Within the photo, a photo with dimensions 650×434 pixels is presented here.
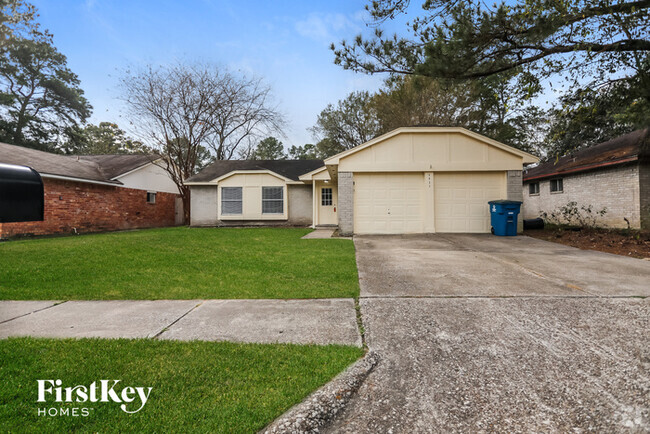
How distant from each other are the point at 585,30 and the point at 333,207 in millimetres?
10484

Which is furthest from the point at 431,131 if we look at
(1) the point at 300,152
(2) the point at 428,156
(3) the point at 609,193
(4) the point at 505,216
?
(1) the point at 300,152

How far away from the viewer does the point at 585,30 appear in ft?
21.6

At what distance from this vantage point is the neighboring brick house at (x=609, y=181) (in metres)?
9.59

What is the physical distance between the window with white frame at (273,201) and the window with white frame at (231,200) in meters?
1.37

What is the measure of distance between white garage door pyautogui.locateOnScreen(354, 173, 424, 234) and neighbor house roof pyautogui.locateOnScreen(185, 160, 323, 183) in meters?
5.62

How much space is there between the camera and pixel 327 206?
14422 mm

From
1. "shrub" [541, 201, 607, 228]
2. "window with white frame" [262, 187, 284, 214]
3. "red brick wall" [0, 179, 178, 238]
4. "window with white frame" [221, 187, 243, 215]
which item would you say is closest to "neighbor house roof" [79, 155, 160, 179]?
"red brick wall" [0, 179, 178, 238]

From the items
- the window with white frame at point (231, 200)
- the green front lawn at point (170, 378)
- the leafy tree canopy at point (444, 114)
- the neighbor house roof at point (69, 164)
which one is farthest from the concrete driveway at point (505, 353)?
the leafy tree canopy at point (444, 114)

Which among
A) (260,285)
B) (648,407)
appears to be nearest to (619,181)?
(648,407)

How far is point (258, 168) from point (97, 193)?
7.83 metres

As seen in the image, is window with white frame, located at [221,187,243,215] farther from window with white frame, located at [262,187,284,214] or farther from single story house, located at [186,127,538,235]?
single story house, located at [186,127,538,235]

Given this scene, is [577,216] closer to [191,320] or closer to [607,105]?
[607,105]

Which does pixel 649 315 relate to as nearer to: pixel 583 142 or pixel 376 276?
pixel 376 276

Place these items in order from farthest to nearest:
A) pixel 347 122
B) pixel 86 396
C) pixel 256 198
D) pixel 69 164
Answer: pixel 347 122 → pixel 256 198 → pixel 69 164 → pixel 86 396
